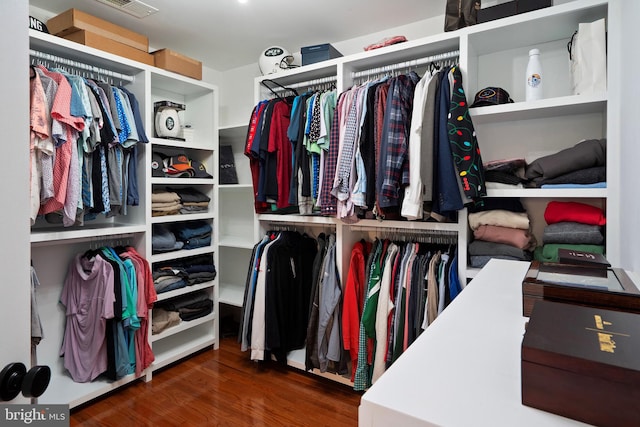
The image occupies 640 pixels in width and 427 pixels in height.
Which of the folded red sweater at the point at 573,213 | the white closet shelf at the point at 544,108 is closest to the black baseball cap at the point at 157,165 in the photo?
the white closet shelf at the point at 544,108

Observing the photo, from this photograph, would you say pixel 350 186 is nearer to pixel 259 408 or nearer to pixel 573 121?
pixel 573 121

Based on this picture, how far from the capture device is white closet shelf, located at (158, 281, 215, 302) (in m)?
2.53

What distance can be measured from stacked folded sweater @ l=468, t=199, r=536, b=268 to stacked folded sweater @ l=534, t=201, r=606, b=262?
10 cm

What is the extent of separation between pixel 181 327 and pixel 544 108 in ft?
8.84

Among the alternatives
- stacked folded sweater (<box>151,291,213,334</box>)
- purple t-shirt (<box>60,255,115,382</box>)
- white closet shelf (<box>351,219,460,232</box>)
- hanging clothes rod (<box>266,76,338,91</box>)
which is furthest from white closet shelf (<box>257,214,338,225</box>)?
purple t-shirt (<box>60,255,115,382</box>)

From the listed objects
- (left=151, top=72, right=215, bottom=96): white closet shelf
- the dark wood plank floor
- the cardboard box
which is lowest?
the dark wood plank floor

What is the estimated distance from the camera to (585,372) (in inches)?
16.4

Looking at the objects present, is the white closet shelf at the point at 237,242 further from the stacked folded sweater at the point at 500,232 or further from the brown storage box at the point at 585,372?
the brown storage box at the point at 585,372

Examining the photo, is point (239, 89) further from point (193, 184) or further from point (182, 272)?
point (182, 272)

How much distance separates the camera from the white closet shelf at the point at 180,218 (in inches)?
98.5

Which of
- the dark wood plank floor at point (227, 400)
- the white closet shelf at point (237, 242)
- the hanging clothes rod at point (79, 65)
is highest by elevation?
the hanging clothes rod at point (79, 65)

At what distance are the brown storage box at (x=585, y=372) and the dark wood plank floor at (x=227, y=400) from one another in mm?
1835

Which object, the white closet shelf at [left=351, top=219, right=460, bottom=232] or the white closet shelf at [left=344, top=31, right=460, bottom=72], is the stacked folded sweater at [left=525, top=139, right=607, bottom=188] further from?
the white closet shelf at [left=344, top=31, right=460, bottom=72]

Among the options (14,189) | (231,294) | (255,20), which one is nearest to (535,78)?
(255,20)
